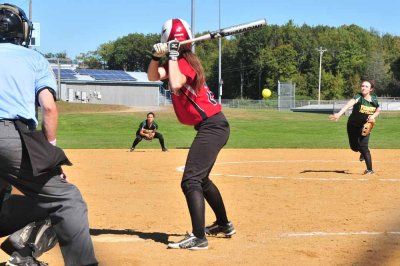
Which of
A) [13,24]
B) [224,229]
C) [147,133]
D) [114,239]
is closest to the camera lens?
[13,24]

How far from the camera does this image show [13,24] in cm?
442

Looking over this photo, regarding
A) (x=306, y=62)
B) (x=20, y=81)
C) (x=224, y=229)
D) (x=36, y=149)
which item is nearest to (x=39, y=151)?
(x=36, y=149)

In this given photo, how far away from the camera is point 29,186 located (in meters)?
4.23

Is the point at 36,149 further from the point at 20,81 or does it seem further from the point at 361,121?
the point at 361,121

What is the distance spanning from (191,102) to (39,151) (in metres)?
2.13

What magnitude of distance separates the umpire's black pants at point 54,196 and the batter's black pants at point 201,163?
169 centimetres

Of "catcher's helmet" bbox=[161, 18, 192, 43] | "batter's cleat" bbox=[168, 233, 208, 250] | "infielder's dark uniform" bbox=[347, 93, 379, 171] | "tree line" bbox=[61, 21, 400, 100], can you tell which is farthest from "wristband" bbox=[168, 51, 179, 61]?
"tree line" bbox=[61, 21, 400, 100]

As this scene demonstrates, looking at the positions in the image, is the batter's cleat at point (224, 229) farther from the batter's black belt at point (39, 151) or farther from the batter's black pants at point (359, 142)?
the batter's black pants at point (359, 142)

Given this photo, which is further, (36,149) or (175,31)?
(175,31)

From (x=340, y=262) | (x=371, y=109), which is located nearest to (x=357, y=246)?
(x=340, y=262)

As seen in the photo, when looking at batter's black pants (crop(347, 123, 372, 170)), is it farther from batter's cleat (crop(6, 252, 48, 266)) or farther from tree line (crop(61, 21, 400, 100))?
tree line (crop(61, 21, 400, 100))

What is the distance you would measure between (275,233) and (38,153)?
3195 millimetres

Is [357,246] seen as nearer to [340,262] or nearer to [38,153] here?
[340,262]

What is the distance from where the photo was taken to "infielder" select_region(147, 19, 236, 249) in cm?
577
